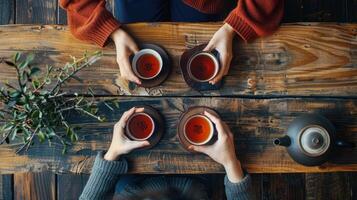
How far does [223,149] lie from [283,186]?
742 millimetres

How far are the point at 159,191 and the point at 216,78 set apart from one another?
369 mm

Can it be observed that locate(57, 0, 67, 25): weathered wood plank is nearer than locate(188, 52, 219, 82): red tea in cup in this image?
No

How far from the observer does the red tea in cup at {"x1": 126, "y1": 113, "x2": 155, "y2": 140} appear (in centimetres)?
117

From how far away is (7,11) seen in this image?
5.85 feet

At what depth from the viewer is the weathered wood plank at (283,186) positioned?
1778 millimetres

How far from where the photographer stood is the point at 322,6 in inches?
71.0

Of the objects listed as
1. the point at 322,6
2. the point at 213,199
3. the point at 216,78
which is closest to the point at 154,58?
the point at 216,78

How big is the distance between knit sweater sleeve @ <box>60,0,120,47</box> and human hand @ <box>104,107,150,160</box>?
0.23m

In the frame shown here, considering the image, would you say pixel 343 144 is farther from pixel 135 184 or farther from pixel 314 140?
pixel 135 184

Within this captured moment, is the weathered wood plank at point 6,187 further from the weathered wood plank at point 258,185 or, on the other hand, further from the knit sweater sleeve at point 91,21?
the weathered wood plank at point 258,185

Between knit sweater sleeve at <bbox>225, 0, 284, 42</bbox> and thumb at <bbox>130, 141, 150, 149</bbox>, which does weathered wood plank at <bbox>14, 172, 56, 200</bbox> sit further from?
knit sweater sleeve at <bbox>225, 0, 284, 42</bbox>

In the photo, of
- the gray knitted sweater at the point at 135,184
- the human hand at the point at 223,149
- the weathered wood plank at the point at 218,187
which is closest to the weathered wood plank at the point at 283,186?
the weathered wood plank at the point at 218,187

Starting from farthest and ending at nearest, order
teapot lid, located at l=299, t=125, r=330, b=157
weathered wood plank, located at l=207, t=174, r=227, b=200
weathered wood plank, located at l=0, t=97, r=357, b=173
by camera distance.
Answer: weathered wood plank, located at l=207, t=174, r=227, b=200 → weathered wood plank, located at l=0, t=97, r=357, b=173 → teapot lid, located at l=299, t=125, r=330, b=157

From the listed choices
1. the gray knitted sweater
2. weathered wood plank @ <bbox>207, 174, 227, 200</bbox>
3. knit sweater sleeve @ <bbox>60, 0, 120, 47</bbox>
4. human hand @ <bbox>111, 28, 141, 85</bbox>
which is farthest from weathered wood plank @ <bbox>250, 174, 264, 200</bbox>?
knit sweater sleeve @ <bbox>60, 0, 120, 47</bbox>
